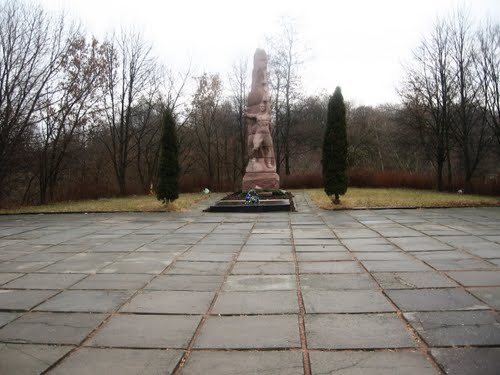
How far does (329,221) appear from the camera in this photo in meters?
9.20

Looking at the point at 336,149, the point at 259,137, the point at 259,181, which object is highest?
the point at 259,137

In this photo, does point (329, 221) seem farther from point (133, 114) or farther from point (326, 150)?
point (133, 114)

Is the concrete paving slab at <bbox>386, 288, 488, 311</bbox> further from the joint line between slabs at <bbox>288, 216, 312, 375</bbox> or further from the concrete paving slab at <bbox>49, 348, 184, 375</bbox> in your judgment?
the concrete paving slab at <bbox>49, 348, 184, 375</bbox>

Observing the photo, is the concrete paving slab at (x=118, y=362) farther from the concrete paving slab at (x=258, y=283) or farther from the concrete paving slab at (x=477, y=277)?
the concrete paving slab at (x=477, y=277)

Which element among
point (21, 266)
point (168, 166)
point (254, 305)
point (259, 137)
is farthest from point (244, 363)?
point (259, 137)

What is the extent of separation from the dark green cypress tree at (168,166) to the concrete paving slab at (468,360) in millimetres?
10842

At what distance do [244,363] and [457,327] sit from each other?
160cm

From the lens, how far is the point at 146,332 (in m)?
2.79

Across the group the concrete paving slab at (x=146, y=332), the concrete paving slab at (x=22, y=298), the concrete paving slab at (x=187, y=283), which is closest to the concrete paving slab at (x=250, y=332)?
the concrete paving slab at (x=146, y=332)

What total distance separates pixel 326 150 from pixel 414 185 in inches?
447

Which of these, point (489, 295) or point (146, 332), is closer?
point (146, 332)

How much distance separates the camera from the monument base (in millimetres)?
16203

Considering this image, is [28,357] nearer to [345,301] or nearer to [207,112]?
[345,301]

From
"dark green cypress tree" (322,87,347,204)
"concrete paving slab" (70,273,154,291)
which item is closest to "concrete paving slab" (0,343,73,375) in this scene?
"concrete paving slab" (70,273,154,291)
